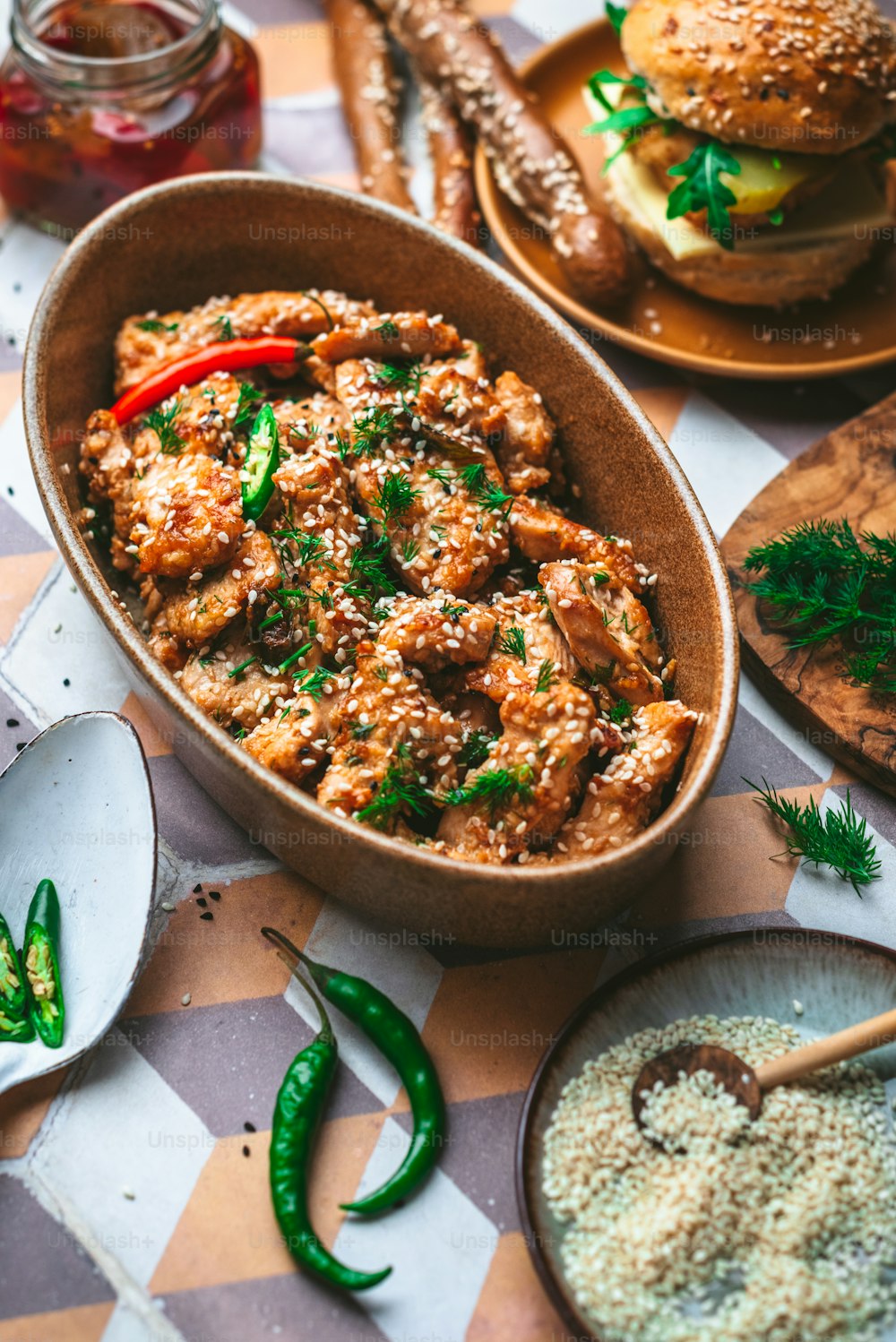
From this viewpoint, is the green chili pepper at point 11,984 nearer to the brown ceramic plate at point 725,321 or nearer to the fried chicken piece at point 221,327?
the fried chicken piece at point 221,327

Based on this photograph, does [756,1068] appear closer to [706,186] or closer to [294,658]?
[294,658]

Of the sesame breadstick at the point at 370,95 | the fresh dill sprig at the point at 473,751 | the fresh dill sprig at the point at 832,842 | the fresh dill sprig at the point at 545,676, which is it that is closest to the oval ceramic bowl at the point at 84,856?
the fresh dill sprig at the point at 473,751

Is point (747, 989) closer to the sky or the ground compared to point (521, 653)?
closer to the ground

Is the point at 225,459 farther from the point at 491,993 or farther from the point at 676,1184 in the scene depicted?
the point at 676,1184

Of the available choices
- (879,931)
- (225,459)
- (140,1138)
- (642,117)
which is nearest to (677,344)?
(642,117)

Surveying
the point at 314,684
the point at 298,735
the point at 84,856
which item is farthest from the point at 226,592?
the point at 84,856

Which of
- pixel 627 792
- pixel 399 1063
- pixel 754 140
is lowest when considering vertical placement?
pixel 399 1063
